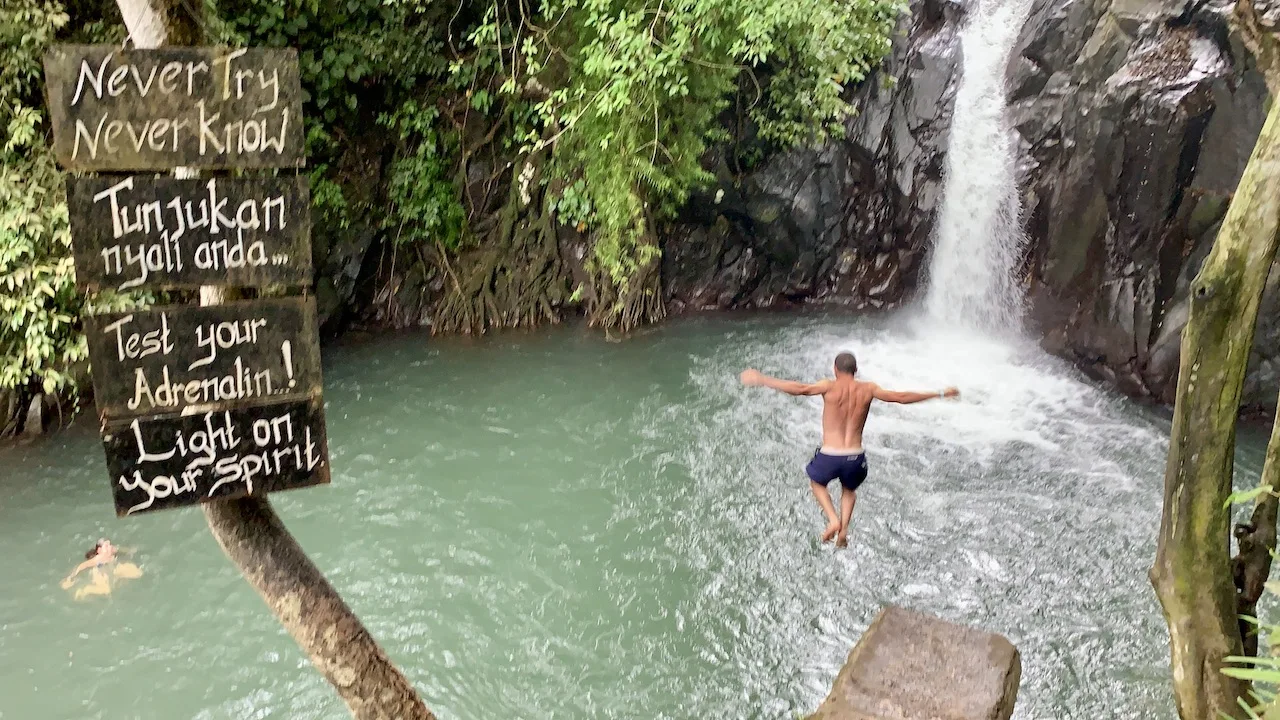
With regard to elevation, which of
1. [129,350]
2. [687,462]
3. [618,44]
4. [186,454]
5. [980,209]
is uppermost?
[618,44]

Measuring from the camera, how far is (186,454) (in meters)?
1.90

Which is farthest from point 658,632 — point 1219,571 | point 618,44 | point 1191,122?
point 1191,122

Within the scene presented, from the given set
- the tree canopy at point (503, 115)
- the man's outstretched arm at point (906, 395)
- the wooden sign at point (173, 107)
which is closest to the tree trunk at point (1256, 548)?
the man's outstretched arm at point (906, 395)

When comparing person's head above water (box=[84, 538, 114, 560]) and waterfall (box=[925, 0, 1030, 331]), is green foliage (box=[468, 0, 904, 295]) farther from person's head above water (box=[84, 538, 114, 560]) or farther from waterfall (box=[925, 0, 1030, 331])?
person's head above water (box=[84, 538, 114, 560])

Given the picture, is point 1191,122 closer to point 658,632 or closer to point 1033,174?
point 1033,174

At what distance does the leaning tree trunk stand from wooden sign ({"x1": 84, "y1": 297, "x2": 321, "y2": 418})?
1.39 ft

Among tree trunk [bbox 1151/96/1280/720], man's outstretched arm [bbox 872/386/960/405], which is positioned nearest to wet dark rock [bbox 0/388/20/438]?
man's outstretched arm [bbox 872/386/960/405]

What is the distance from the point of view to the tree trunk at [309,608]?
2195 mm

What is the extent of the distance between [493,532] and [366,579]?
35.7 inches

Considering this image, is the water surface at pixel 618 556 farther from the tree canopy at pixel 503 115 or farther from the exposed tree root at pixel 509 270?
the tree canopy at pixel 503 115

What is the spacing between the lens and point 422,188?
8828 millimetres

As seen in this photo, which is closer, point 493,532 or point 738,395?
point 493,532

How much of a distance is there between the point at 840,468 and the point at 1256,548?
75.3 inches

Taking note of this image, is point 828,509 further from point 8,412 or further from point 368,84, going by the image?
point 368,84
